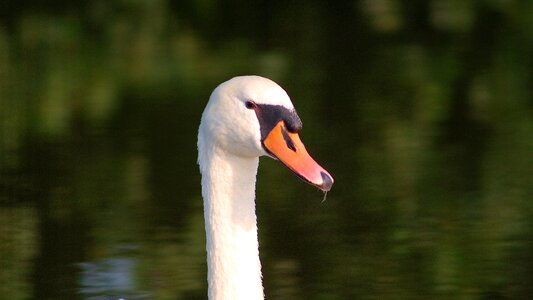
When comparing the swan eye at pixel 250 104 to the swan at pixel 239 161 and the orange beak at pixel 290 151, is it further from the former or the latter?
the orange beak at pixel 290 151

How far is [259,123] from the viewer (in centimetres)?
490

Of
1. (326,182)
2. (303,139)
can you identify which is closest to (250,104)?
(326,182)

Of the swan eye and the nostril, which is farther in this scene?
the swan eye

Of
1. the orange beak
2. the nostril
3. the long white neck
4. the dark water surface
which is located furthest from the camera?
the dark water surface

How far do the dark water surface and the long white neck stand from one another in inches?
108

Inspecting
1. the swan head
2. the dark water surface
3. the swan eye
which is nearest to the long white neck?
the swan head

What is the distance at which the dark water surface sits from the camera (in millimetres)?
8297

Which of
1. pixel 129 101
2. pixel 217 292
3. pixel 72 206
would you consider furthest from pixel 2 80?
pixel 217 292

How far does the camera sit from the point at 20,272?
8.38 meters

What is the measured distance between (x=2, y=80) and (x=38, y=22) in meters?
2.10

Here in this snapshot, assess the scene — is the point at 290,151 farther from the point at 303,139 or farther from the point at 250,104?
the point at 303,139

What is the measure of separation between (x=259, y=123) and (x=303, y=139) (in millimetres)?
5938

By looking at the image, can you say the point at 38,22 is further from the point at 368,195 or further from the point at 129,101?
the point at 368,195

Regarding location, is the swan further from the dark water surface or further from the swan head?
the dark water surface
